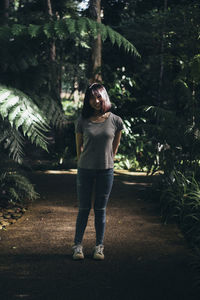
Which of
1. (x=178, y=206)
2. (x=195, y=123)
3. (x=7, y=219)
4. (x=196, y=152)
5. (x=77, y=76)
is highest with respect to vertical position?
(x=77, y=76)

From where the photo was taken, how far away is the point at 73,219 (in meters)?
5.57

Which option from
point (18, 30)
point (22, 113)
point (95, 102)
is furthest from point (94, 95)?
point (18, 30)

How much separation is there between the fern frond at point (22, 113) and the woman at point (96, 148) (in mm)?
799

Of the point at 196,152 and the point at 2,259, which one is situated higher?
Answer: the point at 196,152

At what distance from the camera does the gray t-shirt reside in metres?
3.79

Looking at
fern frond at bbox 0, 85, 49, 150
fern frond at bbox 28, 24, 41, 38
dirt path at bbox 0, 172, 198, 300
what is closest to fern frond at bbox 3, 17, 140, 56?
fern frond at bbox 28, 24, 41, 38

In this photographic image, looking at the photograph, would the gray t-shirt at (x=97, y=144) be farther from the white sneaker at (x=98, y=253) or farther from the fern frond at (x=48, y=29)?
the fern frond at (x=48, y=29)

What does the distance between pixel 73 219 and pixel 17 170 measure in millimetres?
1401

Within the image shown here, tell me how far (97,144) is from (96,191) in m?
0.50

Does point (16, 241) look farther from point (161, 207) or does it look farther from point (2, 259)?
point (161, 207)

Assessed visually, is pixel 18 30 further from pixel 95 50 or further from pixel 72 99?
pixel 95 50

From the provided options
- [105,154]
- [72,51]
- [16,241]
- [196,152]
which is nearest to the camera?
[105,154]

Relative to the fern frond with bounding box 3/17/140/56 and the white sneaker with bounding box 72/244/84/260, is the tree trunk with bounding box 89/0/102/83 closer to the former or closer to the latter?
the fern frond with bounding box 3/17/140/56

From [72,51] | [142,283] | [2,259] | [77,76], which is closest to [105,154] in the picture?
[142,283]
